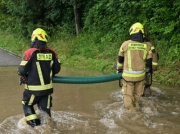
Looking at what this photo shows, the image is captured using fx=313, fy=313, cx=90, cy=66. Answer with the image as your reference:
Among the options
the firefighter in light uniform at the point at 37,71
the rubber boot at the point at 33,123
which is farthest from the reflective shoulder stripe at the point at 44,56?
the rubber boot at the point at 33,123

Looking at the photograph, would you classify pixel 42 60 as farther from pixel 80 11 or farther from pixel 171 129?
pixel 80 11

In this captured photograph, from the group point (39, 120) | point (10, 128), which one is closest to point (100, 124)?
point (39, 120)

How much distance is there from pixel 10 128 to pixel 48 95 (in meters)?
1.06

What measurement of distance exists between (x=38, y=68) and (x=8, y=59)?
12.0 metres

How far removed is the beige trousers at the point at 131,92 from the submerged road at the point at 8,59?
961cm

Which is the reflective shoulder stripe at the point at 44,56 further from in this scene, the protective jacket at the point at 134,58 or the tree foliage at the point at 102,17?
the tree foliage at the point at 102,17

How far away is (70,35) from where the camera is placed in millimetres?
19047

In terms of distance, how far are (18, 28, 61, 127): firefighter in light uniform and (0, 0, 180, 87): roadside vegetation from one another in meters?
4.86

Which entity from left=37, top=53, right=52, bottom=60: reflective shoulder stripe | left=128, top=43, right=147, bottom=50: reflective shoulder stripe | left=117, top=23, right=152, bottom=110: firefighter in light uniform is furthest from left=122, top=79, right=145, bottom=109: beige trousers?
left=37, top=53, right=52, bottom=60: reflective shoulder stripe

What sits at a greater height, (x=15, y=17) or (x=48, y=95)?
(x=15, y=17)

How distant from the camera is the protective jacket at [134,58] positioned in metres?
6.75

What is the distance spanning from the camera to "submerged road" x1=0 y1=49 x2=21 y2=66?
1571 cm

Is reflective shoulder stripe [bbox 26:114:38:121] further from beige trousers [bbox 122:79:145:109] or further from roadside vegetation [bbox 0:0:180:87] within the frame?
roadside vegetation [bbox 0:0:180:87]

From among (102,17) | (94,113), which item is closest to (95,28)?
(102,17)
